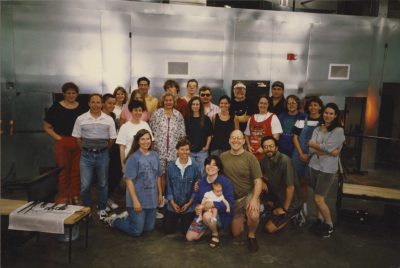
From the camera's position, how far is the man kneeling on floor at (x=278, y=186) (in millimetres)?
4312

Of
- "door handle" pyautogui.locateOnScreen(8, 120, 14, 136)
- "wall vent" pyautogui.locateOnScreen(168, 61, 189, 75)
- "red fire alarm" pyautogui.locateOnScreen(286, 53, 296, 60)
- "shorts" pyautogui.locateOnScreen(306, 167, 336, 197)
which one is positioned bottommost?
"shorts" pyautogui.locateOnScreen(306, 167, 336, 197)

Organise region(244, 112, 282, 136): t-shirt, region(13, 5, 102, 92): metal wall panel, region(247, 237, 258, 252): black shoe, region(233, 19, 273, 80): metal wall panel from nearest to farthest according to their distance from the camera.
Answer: region(247, 237, 258, 252): black shoe < region(244, 112, 282, 136): t-shirt < region(13, 5, 102, 92): metal wall panel < region(233, 19, 273, 80): metal wall panel

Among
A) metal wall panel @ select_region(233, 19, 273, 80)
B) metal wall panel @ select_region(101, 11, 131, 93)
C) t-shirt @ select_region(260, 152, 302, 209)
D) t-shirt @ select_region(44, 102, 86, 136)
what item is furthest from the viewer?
metal wall panel @ select_region(233, 19, 273, 80)

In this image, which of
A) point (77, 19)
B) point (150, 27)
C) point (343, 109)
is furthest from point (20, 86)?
point (343, 109)

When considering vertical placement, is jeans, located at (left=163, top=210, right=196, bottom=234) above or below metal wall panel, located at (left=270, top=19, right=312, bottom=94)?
below

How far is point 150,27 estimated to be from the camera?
254 inches

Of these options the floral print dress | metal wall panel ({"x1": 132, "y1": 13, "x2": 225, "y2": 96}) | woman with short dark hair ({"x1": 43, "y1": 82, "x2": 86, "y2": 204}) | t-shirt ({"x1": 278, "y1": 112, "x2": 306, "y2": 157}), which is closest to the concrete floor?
woman with short dark hair ({"x1": 43, "y1": 82, "x2": 86, "y2": 204})

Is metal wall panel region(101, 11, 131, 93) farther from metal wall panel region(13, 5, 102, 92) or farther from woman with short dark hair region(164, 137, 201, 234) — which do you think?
woman with short dark hair region(164, 137, 201, 234)

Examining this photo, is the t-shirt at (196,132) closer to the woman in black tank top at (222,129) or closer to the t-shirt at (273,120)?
the woman in black tank top at (222,129)

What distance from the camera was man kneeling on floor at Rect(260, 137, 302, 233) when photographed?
431cm

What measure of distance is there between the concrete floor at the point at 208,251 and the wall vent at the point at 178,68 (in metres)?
3.27

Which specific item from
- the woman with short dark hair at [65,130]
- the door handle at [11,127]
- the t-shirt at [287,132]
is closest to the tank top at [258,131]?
the t-shirt at [287,132]

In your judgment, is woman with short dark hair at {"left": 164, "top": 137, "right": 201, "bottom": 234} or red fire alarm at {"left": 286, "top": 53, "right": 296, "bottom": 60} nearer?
woman with short dark hair at {"left": 164, "top": 137, "right": 201, "bottom": 234}

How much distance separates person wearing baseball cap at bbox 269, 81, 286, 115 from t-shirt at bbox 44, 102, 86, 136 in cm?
285
